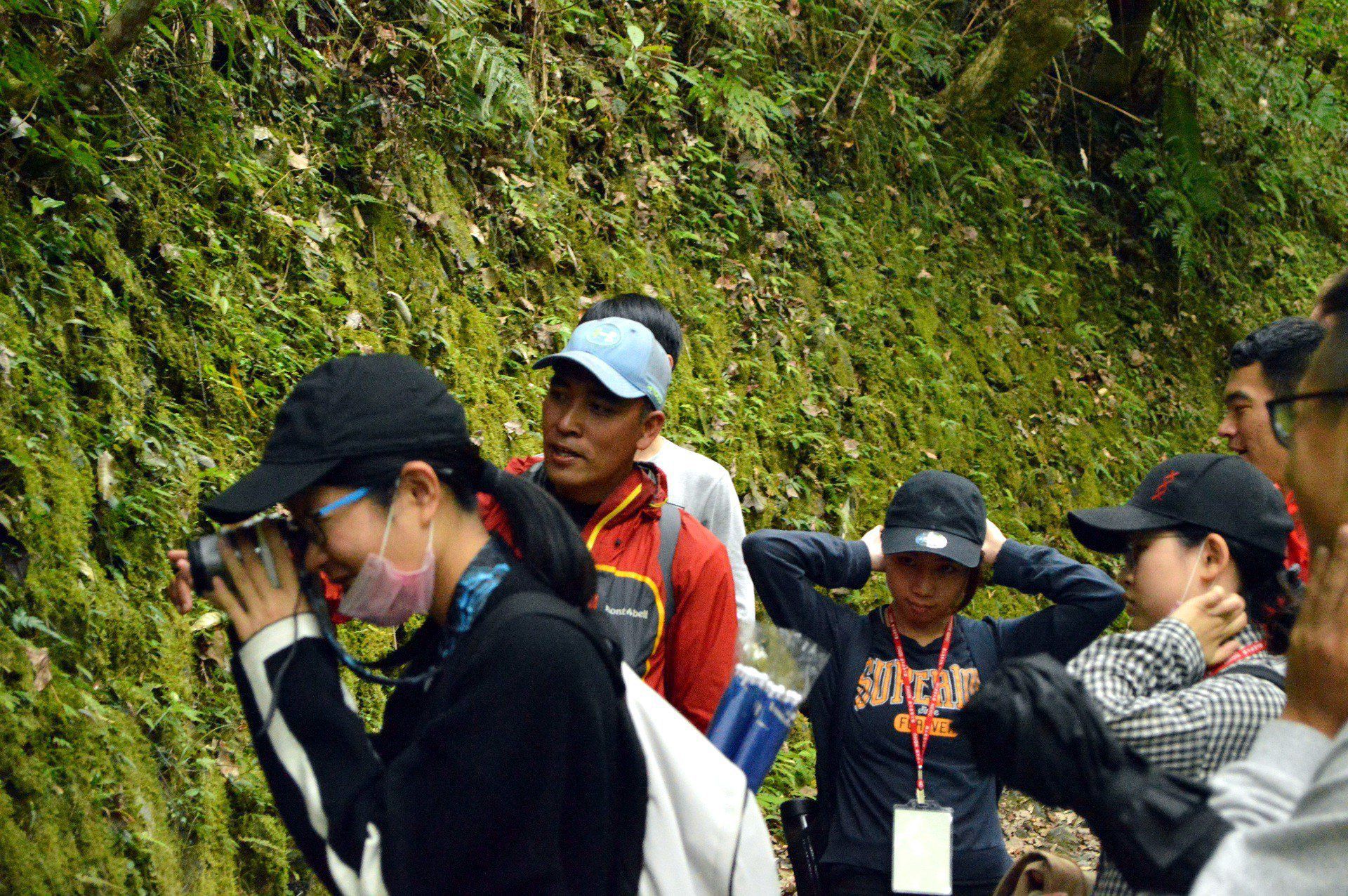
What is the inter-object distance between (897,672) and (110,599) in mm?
2519

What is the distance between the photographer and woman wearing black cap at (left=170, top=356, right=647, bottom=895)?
6.03ft

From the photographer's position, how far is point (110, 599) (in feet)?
11.6

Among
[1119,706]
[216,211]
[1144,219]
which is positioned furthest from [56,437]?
[1144,219]

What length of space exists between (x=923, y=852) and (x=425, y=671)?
1848 millimetres

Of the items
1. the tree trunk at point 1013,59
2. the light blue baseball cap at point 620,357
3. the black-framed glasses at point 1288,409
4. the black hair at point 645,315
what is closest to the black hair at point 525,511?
the light blue baseball cap at point 620,357

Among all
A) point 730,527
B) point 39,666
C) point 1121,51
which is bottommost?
point 39,666

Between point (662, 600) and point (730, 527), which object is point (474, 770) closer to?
point (662, 600)

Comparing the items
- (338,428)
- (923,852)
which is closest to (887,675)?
(923,852)

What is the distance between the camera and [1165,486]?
2.90 metres

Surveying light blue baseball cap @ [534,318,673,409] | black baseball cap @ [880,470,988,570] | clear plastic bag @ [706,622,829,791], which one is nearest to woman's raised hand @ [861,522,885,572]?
black baseball cap @ [880,470,988,570]

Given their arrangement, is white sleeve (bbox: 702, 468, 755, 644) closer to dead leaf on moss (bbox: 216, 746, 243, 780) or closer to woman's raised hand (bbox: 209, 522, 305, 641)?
dead leaf on moss (bbox: 216, 746, 243, 780)

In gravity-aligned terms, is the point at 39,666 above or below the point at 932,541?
below

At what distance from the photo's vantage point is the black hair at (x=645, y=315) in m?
4.44

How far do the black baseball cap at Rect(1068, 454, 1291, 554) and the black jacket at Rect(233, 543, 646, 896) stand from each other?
1.56 metres
